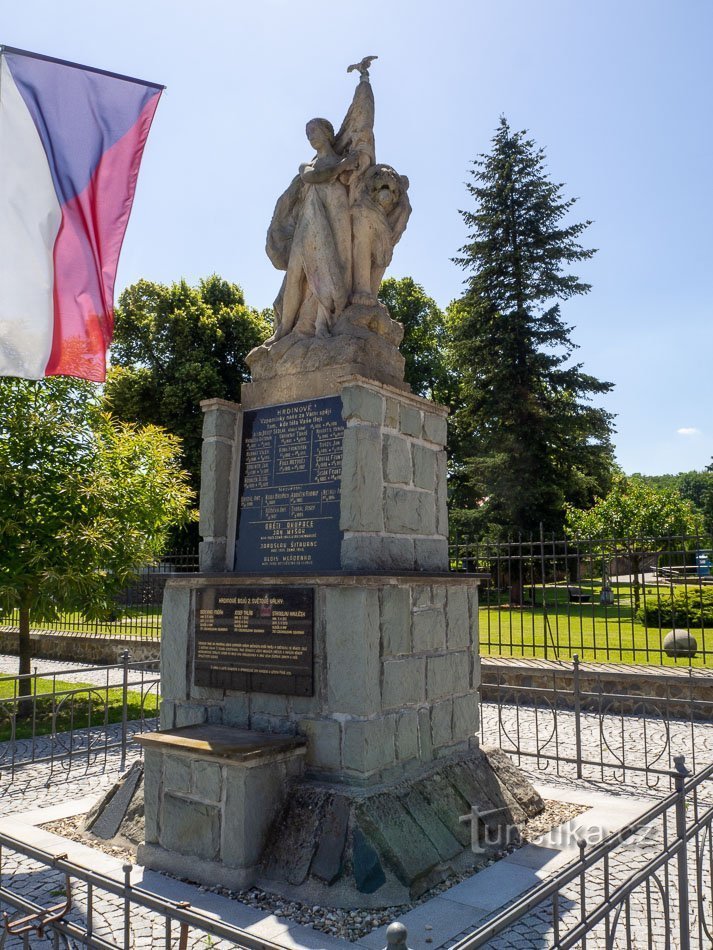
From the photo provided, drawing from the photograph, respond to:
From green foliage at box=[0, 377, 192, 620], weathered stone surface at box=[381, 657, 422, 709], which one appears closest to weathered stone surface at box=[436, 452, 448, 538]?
weathered stone surface at box=[381, 657, 422, 709]

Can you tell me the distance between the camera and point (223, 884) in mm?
4387

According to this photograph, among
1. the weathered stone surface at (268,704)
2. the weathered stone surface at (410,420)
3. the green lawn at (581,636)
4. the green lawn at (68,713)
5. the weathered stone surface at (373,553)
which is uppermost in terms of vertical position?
the weathered stone surface at (410,420)

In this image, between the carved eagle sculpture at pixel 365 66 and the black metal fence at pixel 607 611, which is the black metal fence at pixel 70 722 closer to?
the black metal fence at pixel 607 611

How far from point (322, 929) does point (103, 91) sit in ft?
19.5

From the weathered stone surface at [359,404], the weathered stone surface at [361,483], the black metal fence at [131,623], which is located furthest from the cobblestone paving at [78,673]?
the weathered stone surface at [359,404]

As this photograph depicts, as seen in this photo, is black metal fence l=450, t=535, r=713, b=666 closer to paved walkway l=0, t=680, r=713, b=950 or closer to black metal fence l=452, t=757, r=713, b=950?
paved walkway l=0, t=680, r=713, b=950

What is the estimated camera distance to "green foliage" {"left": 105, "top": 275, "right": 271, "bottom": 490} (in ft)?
89.2

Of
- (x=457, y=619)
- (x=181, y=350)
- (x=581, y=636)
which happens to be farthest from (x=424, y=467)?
(x=181, y=350)

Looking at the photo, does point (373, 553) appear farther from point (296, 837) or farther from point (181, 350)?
point (181, 350)

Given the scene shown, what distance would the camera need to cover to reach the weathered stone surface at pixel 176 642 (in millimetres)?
5742

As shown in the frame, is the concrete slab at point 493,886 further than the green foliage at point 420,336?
No

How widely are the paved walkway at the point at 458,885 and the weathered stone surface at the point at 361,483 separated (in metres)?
2.36

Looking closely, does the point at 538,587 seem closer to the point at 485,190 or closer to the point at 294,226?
the point at 485,190

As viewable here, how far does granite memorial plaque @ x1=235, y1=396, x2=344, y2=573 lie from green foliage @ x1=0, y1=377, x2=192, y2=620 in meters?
4.97
